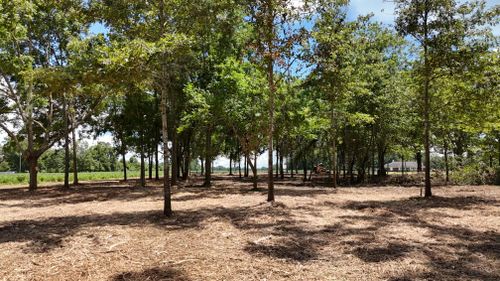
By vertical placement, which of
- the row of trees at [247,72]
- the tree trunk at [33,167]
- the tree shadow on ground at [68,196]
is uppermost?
the row of trees at [247,72]

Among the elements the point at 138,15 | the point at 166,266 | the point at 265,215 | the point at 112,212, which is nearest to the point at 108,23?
the point at 138,15

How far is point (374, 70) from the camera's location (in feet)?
86.4

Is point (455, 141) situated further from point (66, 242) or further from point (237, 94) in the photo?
point (66, 242)

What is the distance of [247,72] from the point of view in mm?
22359

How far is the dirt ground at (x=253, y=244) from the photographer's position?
6223 mm

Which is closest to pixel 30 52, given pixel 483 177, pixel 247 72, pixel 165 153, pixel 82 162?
pixel 247 72

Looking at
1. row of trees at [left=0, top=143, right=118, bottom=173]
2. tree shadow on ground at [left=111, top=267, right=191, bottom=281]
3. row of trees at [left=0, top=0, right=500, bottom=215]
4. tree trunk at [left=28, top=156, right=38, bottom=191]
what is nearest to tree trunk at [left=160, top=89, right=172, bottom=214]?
row of trees at [left=0, top=0, right=500, bottom=215]

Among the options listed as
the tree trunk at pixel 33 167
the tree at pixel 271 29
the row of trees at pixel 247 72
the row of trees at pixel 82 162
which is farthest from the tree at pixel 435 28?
the row of trees at pixel 82 162

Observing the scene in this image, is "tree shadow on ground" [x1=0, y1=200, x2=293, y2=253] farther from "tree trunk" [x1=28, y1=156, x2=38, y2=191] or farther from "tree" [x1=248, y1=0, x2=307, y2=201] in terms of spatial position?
"tree trunk" [x1=28, y1=156, x2=38, y2=191]

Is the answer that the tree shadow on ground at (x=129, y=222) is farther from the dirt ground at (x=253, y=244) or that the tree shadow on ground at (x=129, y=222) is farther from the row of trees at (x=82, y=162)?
the row of trees at (x=82, y=162)

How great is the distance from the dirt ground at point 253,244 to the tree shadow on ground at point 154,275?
2 cm

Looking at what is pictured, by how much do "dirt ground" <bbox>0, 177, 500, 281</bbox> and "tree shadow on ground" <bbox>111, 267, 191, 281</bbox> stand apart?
0.7 inches

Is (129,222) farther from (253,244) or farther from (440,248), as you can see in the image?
(440,248)

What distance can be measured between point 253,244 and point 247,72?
15575 mm
